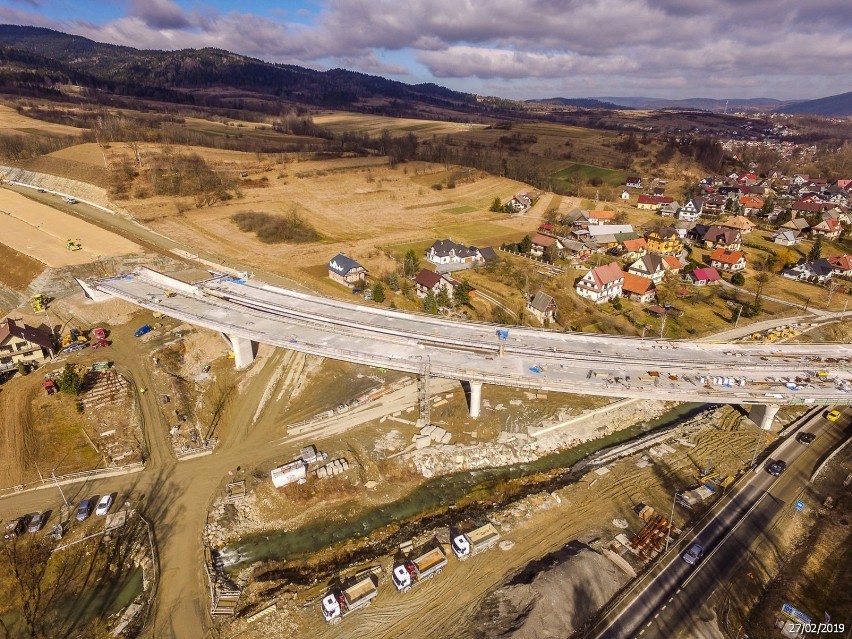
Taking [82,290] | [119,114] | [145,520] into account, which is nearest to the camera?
[145,520]

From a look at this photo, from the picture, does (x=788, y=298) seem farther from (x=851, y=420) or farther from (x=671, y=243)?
(x=851, y=420)

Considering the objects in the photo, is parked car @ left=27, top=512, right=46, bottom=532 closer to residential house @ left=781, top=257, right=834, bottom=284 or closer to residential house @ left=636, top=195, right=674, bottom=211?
residential house @ left=781, top=257, right=834, bottom=284

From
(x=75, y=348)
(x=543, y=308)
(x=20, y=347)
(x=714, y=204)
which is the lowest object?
(x=75, y=348)

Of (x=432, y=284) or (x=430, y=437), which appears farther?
(x=432, y=284)

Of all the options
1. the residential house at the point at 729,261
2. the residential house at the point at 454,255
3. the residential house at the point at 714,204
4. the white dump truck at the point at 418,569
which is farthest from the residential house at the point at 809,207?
the white dump truck at the point at 418,569

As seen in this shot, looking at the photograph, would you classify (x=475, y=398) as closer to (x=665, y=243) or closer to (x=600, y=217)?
(x=665, y=243)

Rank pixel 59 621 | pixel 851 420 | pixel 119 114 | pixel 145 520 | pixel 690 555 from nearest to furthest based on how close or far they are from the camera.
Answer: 1. pixel 59 621
2. pixel 690 555
3. pixel 145 520
4. pixel 851 420
5. pixel 119 114

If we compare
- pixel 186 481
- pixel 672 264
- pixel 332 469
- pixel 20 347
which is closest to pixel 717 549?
pixel 332 469

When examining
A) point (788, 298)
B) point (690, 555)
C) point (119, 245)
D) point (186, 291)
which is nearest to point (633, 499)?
point (690, 555)
